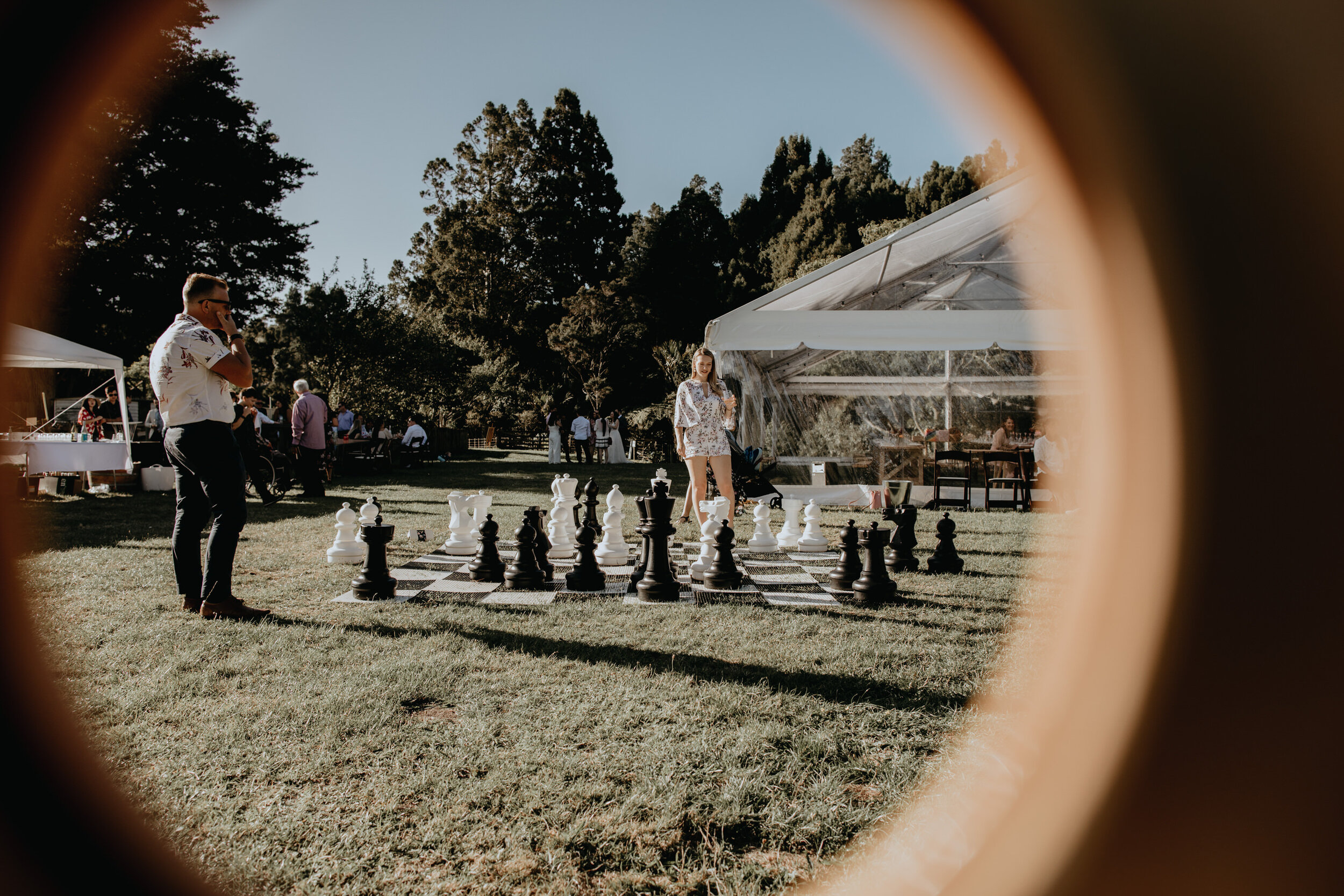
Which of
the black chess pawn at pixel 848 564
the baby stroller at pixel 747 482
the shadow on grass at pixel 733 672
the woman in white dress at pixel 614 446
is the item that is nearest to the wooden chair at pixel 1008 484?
the baby stroller at pixel 747 482

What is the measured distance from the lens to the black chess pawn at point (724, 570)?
3777mm

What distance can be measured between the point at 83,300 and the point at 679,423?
753 inches

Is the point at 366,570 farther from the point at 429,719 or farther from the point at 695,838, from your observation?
the point at 695,838

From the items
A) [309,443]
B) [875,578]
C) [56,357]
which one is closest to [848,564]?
[875,578]

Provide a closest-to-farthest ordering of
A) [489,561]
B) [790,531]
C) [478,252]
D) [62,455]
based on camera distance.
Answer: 1. [489,561]
2. [790,531]
3. [62,455]
4. [478,252]

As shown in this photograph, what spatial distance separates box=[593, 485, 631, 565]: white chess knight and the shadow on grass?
1.51m

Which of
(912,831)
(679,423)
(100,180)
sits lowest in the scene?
(912,831)

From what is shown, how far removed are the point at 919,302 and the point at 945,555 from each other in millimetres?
6615

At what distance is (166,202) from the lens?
17.2 metres

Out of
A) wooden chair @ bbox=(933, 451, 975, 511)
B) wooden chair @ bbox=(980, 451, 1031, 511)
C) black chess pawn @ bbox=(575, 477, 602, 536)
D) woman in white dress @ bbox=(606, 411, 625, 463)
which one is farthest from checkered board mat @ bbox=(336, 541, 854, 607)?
woman in white dress @ bbox=(606, 411, 625, 463)

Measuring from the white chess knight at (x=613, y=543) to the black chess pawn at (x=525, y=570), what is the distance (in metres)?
0.61

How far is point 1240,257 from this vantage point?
0.89 meters

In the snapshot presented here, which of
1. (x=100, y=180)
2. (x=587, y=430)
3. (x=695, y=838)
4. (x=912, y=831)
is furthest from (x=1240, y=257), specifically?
(x=100, y=180)

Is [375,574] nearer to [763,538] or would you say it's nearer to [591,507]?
[591,507]
